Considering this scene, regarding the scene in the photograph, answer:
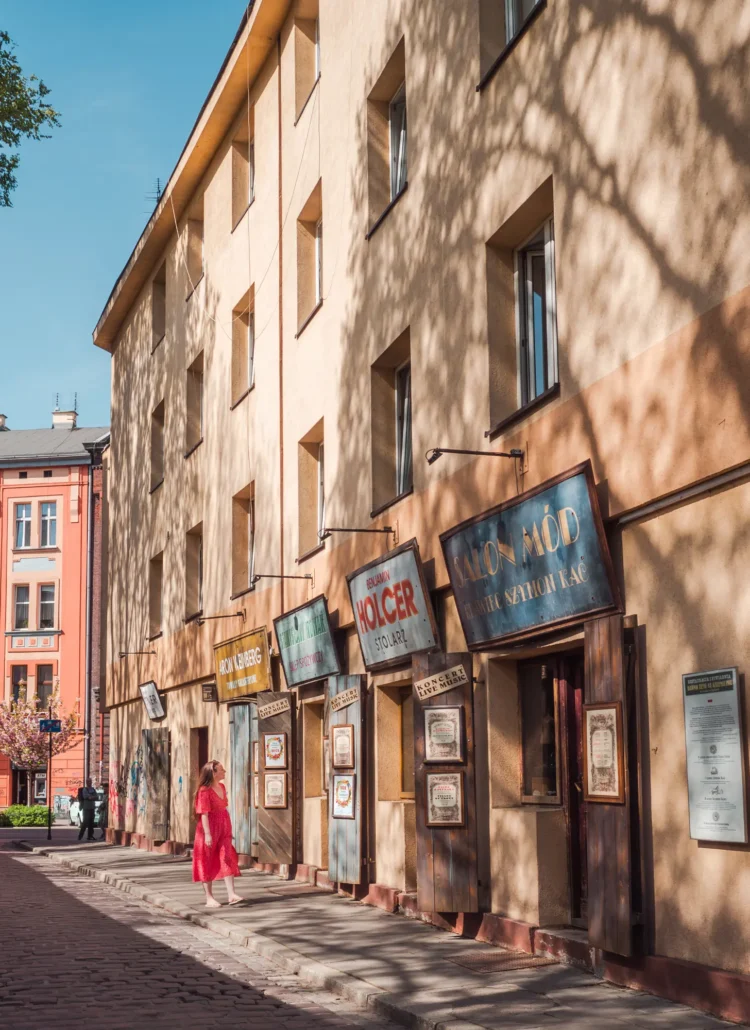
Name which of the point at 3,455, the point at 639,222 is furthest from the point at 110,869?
the point at 3,455

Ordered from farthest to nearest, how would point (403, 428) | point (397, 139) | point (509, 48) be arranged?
1. point (397, 139)
2. point (403, 428)
3. point (509, 48)

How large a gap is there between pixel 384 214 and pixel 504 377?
3948 mm

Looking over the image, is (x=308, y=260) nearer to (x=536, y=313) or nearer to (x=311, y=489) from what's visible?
(x=311, y=489)

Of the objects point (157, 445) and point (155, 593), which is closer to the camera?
point (155, 593)

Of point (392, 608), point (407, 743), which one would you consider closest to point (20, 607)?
point (407, 743)

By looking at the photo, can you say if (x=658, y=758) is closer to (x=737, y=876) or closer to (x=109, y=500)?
(x=737, y=876)

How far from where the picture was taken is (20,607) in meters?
64.6

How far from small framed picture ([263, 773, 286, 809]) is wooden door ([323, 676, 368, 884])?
2497mm

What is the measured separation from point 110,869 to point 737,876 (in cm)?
1632

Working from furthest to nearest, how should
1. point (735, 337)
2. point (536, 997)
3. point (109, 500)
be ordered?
point (109, 500) → point (536, 997) → point (735, 337)

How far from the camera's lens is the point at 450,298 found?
44.0 ft

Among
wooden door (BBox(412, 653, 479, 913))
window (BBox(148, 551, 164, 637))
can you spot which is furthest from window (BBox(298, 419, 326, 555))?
window (BBox(148, 551, 164, 637))

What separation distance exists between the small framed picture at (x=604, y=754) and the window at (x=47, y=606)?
56.5m

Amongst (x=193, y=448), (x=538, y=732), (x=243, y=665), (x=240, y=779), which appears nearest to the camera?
(x=538, y=732)
